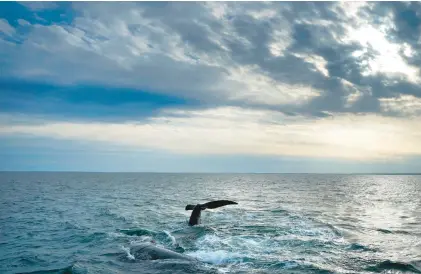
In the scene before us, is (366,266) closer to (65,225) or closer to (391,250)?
(391,250)

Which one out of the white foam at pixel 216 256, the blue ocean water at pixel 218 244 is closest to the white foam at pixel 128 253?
the blue ocean water at pixel 218 244

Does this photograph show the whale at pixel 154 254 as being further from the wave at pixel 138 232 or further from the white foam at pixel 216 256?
the wave at pixel 138 232

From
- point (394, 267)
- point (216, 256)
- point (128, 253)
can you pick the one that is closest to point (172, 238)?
point (128, 253)

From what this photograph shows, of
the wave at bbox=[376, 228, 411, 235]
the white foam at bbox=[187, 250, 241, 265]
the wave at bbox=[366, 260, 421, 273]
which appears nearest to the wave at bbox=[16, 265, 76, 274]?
the white foam at bbox=[187, 250, 241, 265]

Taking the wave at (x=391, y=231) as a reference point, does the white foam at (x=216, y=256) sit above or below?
above

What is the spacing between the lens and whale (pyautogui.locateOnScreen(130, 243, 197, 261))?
15.7 metres

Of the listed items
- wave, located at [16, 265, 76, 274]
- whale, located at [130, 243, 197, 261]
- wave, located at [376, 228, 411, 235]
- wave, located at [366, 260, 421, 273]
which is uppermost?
whale, located at [130, 243, 197, 261]

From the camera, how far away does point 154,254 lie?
53.2 feet

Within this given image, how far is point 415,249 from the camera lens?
18.8m

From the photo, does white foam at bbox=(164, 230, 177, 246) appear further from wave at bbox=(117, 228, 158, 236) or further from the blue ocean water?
wave at bbox=(117, 228, 158, 236)

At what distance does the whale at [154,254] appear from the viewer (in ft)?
51.4

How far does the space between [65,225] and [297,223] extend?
1927cm

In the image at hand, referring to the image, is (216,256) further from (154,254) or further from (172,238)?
(172,238)

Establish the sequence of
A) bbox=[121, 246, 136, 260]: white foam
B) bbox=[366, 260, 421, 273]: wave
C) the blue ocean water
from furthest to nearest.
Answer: bbox=[121, 246, 136, 260]: white foam, the blue ocean water, bbox=[366, 260, 421, 273]: wave
